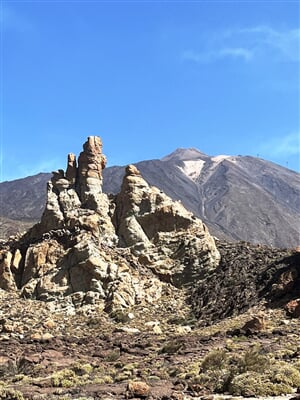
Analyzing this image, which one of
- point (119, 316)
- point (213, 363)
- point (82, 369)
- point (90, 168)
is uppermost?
point (90, 168)

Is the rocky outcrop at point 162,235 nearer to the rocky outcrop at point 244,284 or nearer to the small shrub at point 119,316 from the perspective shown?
the rocky outcrop at point 244,284

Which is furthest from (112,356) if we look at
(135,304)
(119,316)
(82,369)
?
(135,304)

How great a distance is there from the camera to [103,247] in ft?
151

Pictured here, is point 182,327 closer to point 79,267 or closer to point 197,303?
point 197,303

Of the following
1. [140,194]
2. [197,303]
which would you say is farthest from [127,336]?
[140,194]

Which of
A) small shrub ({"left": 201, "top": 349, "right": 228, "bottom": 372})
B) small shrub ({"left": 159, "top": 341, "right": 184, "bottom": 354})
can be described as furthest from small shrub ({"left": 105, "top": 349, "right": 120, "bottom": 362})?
small shrub ({"left": 201, "top": 349, "right": 228, "bottom": 372})

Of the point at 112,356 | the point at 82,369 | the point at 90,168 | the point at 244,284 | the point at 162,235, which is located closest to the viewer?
the point at 82,369

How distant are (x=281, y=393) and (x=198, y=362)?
6998 mm

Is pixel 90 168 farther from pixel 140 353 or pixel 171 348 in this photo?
pixel 171 348

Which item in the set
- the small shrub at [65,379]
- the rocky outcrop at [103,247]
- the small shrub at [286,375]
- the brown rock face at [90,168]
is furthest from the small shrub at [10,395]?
the brown rock face at [90,168]

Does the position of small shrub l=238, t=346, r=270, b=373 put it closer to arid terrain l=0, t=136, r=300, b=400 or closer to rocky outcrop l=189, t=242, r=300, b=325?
arid terrain l=0, t=136, r=300, b=400

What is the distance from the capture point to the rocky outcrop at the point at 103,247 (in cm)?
4231

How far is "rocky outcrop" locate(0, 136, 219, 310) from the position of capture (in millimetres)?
42312

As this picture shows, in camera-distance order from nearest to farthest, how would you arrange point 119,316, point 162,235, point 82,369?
1. point 82,369
2. point 119,316
3. point 162,235
